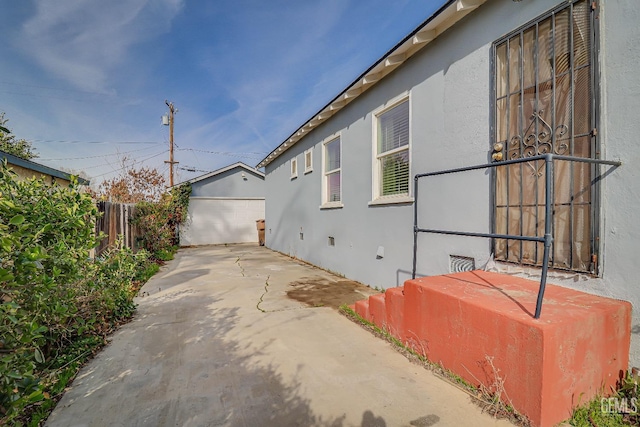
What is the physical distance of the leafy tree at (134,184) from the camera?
39.0ft

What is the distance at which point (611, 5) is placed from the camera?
2.01 m

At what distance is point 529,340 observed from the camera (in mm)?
1596

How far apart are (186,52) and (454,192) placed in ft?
32.3

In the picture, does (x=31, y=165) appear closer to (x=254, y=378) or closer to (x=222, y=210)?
(x=254, y=378)

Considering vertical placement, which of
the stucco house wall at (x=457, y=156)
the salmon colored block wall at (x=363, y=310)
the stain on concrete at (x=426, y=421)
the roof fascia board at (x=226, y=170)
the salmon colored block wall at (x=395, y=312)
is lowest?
the stain on concrete at (x=426, y=421)

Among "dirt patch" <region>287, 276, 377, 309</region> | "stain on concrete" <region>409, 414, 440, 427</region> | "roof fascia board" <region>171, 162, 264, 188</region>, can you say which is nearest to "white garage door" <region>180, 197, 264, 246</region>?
"roof fascia board" <region>171, 162, 264, 188</region>

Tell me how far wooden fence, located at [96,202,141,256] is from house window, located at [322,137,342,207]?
4034mm

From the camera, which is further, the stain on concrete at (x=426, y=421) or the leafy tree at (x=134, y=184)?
the leafy tree at (x=134, y=184)

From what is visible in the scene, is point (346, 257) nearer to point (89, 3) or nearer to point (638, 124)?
point (638, 124)

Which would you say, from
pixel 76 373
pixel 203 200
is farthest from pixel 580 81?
pixel 203 200

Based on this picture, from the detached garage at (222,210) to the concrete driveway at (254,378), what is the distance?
9.91 metres

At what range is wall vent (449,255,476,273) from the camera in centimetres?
308

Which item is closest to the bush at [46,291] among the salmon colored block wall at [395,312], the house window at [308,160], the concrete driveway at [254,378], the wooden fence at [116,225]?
the concrete driveway at [254,378]

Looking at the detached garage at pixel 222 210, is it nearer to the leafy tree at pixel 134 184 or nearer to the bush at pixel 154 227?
the leafy tree at pixel 134 184
